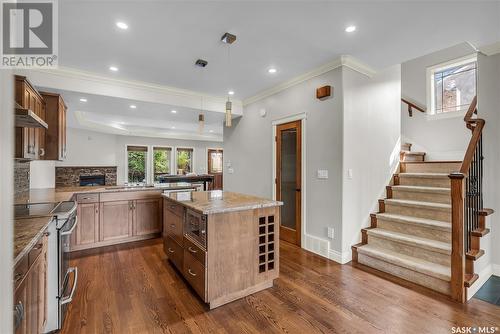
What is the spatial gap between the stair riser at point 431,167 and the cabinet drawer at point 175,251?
12.8 feet

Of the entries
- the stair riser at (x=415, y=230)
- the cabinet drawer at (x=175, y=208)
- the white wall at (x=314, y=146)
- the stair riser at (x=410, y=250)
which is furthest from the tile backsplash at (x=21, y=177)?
the stair riser at (x=415, y=230)

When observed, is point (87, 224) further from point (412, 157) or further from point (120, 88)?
point (412, 157)

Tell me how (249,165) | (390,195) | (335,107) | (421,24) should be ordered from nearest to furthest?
(421,24), (335,107), (390,195), (249,165)

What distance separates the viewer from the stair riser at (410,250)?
2551 mm

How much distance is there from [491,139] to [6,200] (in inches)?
167

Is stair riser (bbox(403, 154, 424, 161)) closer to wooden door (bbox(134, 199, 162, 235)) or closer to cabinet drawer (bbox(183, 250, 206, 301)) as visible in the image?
cabinet drawer (bbox(183, 250, 206, 301))

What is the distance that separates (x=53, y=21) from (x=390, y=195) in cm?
479

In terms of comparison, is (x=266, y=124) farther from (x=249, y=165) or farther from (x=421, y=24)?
(x=421, y=24)

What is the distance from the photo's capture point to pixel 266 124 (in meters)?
4.45

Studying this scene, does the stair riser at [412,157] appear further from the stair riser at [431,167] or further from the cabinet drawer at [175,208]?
the cabinet drawer at [175,208]

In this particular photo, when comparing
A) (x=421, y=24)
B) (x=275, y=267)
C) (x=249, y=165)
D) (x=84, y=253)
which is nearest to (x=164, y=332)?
(x=275, y=267)

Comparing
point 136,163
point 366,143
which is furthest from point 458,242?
point 136,163

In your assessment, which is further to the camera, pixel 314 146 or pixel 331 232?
pixel 314 146

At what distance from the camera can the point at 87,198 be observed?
3.54 m
